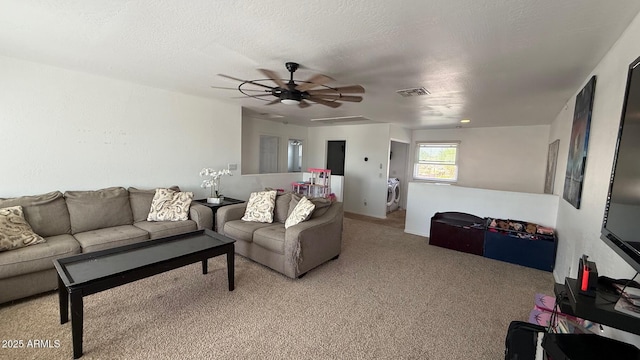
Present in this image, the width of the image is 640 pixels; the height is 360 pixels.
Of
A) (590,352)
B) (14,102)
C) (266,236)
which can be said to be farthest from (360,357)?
(14,102)

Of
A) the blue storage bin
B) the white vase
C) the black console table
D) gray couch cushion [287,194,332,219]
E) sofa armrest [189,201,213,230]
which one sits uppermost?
the black console table

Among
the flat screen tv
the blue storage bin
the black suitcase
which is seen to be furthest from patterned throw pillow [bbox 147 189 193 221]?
the blue storage bin

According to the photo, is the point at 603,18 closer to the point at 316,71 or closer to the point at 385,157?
the point at 316,71

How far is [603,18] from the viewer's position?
5.22 ft

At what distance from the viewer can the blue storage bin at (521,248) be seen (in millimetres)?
3443

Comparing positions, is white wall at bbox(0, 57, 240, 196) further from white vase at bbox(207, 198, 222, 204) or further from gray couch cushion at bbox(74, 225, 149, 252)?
gray couch cushion at bbox(74, 225, 149, 252)

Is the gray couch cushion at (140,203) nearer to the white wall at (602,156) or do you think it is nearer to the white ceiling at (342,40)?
the white ceiling at (342,40)

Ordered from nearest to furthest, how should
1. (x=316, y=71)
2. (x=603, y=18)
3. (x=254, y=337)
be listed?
(x=603, y=18)
(x=254, y=337)
(x=316, y=71)

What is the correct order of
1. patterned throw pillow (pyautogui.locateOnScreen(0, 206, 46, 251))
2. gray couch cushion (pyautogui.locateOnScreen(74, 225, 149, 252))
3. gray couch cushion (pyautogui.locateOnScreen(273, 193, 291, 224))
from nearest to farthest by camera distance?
patterned throw pillow (pyautogui.locateOnScreen(0, 206, 46, 251)) < gray couch cushion (pyautogui.locateOnScreen(74, 225, 149, 252)) < gray couch cushion (pyautogui.locateOnScreen(273, 193, 291, 224))

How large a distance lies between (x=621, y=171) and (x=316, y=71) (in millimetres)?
2377

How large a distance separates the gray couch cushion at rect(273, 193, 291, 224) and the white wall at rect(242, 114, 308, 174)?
2.87 m

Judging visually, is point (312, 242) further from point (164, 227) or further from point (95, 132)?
point (95, 132)

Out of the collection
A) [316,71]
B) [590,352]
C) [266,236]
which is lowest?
[266,236]

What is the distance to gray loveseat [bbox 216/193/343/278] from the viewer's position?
2920mm
